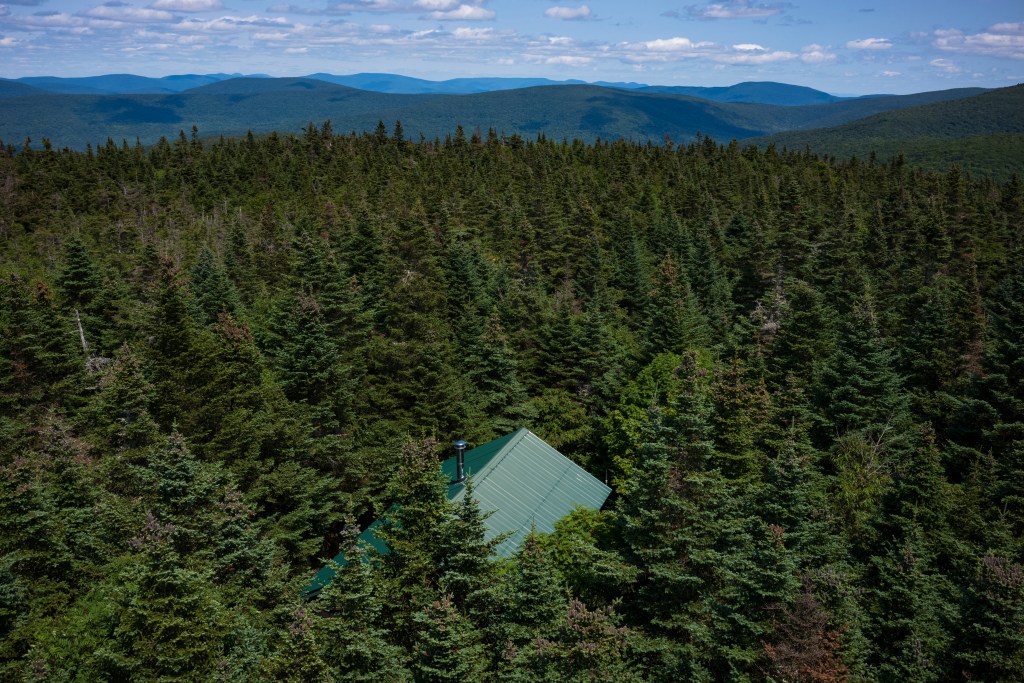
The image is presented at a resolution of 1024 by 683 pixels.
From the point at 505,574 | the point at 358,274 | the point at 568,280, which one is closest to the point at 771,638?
the point at 505,574

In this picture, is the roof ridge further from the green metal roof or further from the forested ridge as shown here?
the forested ridge

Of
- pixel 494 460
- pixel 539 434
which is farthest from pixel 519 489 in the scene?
pixel 539 434

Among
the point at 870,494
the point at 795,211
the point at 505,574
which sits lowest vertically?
the point at 870,494

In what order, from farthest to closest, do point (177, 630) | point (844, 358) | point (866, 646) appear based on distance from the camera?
point (844, 358)
point (866, 646)
point (177, 630)

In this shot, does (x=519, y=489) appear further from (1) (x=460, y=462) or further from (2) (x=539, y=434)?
(2) (x=539, y=434)

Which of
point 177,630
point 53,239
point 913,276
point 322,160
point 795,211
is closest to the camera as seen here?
point 177,630

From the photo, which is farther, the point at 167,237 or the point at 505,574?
the point at 167,237

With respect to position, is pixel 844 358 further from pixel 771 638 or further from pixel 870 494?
pixel 771 638
